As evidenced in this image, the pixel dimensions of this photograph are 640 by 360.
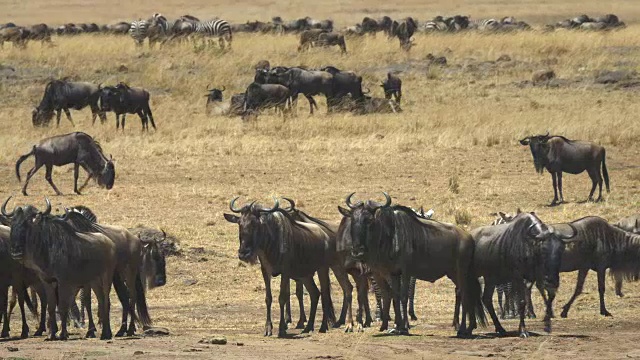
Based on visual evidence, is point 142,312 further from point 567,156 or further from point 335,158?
point 335,158

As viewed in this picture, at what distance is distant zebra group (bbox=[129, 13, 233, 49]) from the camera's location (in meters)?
43.6

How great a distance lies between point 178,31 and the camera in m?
44.8

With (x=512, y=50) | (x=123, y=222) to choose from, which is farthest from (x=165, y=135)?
(x=512, y=50)

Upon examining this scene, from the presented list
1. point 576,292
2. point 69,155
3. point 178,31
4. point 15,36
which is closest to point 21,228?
point 576,292

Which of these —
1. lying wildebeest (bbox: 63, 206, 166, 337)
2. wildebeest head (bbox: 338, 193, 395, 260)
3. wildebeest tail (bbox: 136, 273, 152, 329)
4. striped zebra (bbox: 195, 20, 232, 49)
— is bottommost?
striped zebra (bbox: 195, 20, 232, 49)

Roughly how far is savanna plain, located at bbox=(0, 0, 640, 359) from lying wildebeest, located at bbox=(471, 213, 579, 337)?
356 mm

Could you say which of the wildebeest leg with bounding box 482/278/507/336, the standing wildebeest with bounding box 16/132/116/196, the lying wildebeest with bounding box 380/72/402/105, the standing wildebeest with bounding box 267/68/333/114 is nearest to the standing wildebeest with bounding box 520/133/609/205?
the standing wildebeest with bounding box 16/132/116/196

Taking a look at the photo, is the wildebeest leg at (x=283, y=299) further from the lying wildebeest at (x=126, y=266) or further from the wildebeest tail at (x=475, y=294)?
the wildebeest tail at (x=475, y=294)

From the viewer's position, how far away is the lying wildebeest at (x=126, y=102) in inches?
1127

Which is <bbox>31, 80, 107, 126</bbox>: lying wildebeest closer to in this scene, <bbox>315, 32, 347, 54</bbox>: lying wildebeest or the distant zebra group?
<bbox>315, 32, 347, 54</bbox>: lying wildebeest

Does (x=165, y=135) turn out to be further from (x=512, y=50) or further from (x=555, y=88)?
(x=512, y=50)


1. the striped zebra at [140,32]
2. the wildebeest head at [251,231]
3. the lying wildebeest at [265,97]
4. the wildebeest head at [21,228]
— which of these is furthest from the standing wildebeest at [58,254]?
the striped zebra at [140,32]

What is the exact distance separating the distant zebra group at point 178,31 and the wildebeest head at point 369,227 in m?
30.8

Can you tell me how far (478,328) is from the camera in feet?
40.8
